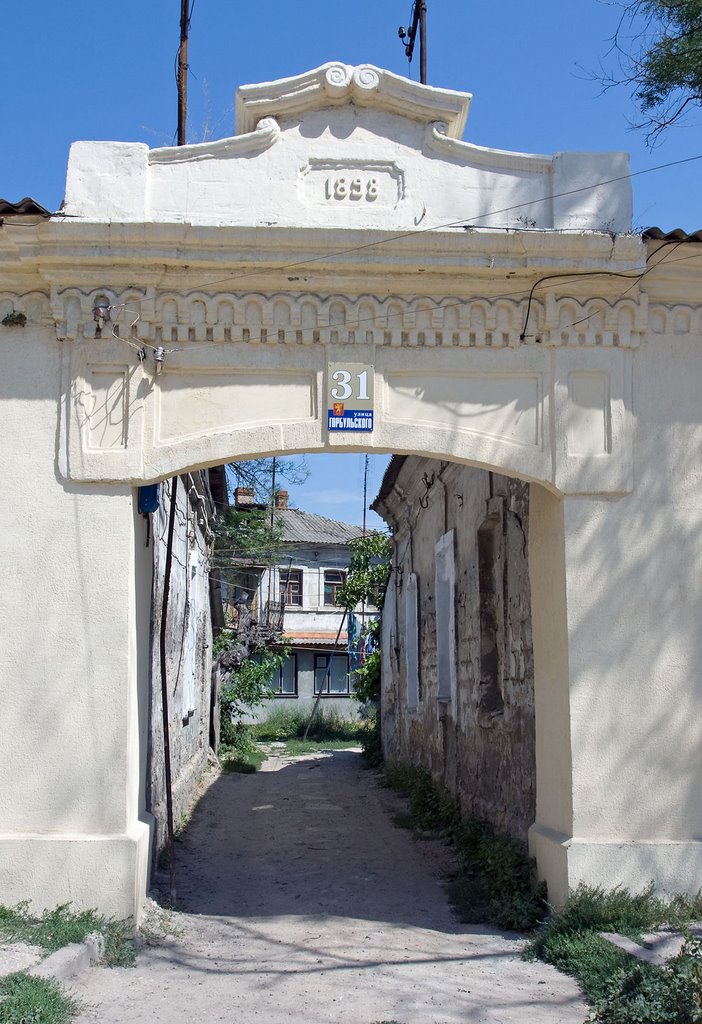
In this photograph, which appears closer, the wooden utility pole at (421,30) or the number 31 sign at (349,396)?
the number 31 sign at (349,396)

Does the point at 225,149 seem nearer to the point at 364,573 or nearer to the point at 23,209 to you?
the point at 23,209

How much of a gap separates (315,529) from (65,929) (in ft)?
113

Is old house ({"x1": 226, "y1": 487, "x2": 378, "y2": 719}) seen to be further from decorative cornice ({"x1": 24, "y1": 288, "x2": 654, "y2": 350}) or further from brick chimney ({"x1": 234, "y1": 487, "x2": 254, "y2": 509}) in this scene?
decorative cornice ({"x1": 24, "y1": 288, "x2": 654, "y2": 350})

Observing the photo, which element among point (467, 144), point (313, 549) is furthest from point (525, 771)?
point (313, 549)

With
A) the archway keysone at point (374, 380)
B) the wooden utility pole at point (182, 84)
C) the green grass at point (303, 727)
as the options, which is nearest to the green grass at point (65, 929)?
the archway keysone at point (374, 380)

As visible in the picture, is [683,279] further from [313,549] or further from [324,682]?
[313,549]

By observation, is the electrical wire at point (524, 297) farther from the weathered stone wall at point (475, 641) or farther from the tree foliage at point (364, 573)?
the tree foliage at point (364, 573)

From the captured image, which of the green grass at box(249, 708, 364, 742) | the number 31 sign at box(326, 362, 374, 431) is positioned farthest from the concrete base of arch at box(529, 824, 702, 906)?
the green grass at box(249, 708, 364, 742)

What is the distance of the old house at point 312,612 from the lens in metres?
33.9

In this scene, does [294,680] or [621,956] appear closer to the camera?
[621,956]

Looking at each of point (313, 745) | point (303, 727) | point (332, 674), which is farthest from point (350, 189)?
point (332, 674)

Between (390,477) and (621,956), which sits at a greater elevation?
(390,477)

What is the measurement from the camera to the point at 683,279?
6719 millimetres

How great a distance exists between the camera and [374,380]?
6559 mm
